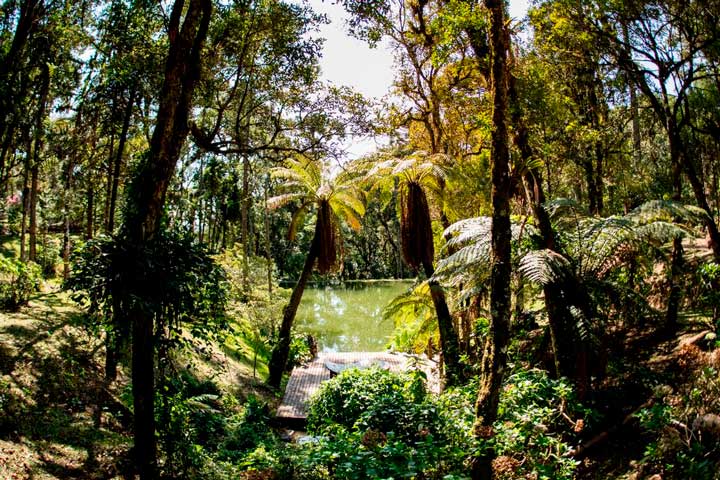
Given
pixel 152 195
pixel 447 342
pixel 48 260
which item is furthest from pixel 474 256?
pixel 48 260

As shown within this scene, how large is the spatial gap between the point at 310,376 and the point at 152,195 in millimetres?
9625

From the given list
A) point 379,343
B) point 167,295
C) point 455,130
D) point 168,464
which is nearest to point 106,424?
point 168,464

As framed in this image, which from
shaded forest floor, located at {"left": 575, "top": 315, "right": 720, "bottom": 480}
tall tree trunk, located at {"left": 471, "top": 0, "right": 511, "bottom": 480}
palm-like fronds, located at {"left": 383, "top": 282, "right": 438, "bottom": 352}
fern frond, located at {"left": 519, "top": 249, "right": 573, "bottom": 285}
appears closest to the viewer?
shaded forest floor, located at {"left": 575, "top": 315, "right": 720, "bottom": 480}

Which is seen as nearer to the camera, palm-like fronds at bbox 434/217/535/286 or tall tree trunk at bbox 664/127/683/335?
palm-like fronds at bbox 434/217/535/286

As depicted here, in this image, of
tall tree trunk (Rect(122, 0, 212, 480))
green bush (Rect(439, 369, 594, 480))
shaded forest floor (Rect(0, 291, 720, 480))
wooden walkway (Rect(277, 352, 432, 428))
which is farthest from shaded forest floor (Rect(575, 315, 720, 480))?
tall tree trunk (Rect(122, 0, 212, 480))

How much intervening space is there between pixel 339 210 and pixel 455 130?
377cm

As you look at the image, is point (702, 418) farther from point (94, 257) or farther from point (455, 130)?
point (455, 130)

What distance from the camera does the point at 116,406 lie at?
7.86m

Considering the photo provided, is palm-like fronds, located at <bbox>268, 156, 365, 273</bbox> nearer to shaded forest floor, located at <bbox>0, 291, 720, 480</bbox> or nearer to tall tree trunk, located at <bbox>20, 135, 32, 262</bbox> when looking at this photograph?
shaded forest floor, located at <bbox>0, 291, 720, 480</bbox>

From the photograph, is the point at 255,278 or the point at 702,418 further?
the point at 255,278

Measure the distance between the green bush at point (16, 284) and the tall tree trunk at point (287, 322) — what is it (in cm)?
570

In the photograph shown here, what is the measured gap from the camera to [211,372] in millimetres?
11664

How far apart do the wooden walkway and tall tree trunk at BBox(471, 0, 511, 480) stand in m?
4.39

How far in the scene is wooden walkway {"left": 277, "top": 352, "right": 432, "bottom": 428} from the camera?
34.7ft
